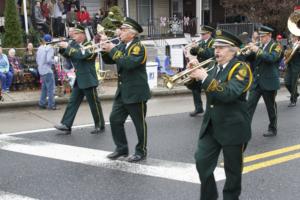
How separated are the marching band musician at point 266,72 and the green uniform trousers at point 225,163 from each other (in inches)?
Answer: 146

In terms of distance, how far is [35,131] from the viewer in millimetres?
9039

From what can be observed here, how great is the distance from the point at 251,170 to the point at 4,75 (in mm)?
8112

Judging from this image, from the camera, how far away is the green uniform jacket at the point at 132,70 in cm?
667

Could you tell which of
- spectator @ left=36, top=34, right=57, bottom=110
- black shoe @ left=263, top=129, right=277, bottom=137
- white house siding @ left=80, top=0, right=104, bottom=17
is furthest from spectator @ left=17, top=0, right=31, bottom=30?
black shoe @ left=263, top=129, right=277, bottom=137

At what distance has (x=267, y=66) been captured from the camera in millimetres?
8688

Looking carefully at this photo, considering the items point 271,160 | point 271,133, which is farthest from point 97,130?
point 271,160

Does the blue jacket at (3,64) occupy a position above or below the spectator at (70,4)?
below

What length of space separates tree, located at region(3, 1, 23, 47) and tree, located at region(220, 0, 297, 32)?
373 inches

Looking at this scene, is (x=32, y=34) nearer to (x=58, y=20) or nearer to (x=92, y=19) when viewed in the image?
(x=58, y=20)

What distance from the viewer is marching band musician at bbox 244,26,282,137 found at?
838 centimetres

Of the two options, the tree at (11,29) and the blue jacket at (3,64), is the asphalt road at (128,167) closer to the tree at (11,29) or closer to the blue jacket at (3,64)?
the blue jacket at (3,64)

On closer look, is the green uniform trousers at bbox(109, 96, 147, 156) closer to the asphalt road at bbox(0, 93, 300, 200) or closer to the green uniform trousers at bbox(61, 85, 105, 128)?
the asphalt road at bbox(0, 93, 300, 200)

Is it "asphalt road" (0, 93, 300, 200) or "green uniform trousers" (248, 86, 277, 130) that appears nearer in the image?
"asphalt road" (0, 93, 300, 200)

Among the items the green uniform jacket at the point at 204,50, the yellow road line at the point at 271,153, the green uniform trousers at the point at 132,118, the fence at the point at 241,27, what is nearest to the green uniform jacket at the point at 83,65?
the green uniform trousers at the point at 132,118
